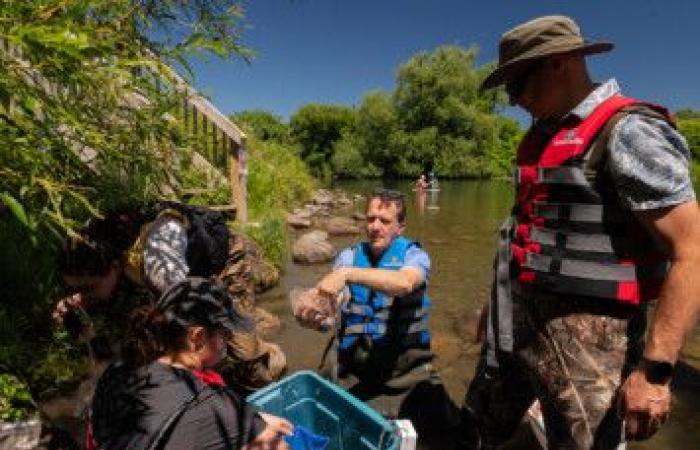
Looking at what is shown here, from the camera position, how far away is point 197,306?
2.77 metres

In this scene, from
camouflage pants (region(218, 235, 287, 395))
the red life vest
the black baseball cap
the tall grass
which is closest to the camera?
the red life vest

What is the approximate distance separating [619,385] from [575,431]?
0.28 m

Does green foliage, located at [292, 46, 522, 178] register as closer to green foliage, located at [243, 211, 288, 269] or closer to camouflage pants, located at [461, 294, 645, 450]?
green foliage, located at [243, 211, 288, 269]

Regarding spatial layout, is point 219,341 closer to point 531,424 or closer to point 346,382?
point 346,382

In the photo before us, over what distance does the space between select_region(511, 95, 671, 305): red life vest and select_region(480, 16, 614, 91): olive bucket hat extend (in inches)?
10.8

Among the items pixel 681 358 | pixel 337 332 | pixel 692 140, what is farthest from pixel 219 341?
pixel 692 140

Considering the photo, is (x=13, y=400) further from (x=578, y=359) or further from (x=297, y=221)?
(x=297, y=221)

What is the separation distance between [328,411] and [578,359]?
4.93ft

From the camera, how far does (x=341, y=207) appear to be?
863 inches

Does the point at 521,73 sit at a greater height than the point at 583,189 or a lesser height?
greater

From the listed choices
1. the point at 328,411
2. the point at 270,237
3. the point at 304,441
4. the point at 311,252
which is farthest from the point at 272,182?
the point at 304,441

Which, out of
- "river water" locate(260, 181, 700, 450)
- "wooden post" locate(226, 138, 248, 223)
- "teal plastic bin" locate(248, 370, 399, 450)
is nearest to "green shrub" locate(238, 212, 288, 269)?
"wooden post" locate(226, 138, 248, 223)

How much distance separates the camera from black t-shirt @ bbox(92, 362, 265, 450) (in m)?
2.35

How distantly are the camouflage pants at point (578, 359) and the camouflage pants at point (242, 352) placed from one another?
2.42m
